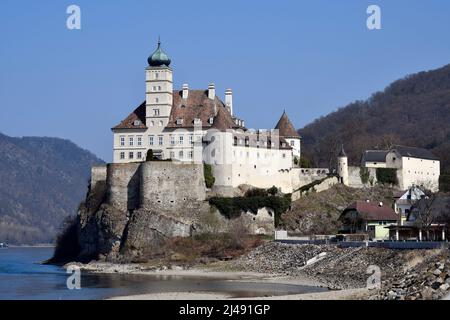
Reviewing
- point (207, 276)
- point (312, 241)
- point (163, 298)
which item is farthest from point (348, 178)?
point (163, 298)

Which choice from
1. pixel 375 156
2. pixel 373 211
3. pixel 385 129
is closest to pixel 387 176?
pixel 375 156

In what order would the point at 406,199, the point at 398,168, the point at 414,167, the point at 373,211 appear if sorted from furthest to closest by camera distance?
the point at 414,167
the point at 398,168
the point at 406,199
the point at 373,211

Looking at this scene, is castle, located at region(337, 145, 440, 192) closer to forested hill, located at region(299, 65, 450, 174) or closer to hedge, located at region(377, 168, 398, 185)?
hedge, located at region(377, 168, 398, 185)

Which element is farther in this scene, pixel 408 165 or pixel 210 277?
pixel 408 165

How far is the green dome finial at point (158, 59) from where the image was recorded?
8456 cm

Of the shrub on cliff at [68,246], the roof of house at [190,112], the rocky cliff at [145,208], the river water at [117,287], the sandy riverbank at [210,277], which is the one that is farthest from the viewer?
the shrub on cliff at [68,246]

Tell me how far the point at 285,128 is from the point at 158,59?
43.4 feet

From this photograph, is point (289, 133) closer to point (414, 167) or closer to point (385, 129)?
point (414, 167)

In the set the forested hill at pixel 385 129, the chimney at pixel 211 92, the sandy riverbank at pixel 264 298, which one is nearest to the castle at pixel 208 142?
the chimney at pixel 211 92

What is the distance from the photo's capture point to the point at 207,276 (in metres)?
68.6

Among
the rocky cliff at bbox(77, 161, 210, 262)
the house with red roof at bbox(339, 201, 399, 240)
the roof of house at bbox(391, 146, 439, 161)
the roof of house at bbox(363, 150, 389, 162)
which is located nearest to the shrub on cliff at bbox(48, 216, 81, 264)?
the rocky cliff at bbox(77, 161, 210, 262)

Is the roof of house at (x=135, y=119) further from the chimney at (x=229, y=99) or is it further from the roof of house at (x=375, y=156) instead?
the roof of house at (x=375, y=156)

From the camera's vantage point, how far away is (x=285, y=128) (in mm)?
89625

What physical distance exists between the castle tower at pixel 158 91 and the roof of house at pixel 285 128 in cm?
1064
